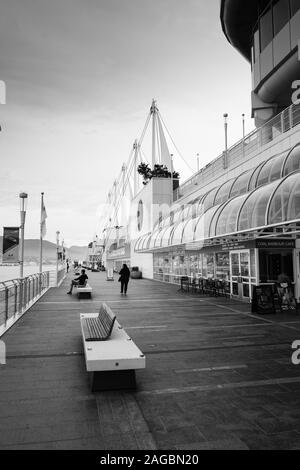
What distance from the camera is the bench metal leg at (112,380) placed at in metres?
4.95

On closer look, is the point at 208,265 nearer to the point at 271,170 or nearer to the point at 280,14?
the point at 271,170

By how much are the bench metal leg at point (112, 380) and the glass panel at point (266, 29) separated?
18.9 metres

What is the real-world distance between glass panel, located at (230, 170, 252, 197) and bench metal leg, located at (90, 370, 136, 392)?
42.9 feet

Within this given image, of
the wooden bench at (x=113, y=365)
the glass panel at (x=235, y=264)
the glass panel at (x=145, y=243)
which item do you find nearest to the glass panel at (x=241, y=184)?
the glass panel at (x=235, y=264)

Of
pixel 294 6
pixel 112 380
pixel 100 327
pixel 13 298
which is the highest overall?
pixel 294 6

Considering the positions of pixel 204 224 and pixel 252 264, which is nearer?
pixel 252 264

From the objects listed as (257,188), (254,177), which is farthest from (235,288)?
(257,188)

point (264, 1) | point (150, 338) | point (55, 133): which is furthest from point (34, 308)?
point (264, 1)

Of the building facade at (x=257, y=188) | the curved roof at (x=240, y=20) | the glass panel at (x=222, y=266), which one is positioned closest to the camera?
the building facade at (x=257, y=188)

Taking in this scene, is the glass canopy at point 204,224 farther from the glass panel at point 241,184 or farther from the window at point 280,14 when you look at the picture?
the window at point 280,14

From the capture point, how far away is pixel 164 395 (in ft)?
15.7

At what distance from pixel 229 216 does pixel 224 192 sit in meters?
5.45

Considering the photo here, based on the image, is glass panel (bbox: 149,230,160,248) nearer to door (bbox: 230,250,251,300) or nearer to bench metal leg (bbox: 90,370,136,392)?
door (bbox: 230,250,251,300)
